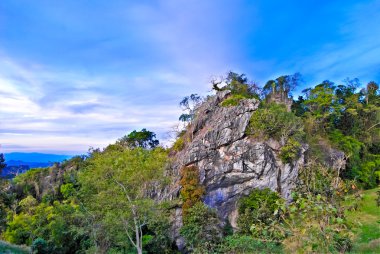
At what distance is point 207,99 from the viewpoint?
24891mm

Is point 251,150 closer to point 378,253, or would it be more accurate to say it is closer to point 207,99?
point 207,99

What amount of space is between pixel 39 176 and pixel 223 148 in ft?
69.3

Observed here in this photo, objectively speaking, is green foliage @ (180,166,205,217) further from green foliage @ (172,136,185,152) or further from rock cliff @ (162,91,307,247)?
green foliage @ (172,136,185,152)

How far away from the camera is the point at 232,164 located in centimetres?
1920

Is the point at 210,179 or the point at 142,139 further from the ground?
the point at 142,139

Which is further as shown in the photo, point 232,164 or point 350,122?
point 350,122

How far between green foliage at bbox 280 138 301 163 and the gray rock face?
0.42 m

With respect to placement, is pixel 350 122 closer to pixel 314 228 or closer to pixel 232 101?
pixel 232 101

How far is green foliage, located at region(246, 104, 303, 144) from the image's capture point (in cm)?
1983

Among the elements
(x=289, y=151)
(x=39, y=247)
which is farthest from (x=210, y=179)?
(x=39, y=247)

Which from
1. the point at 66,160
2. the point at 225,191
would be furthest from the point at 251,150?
the point at 66,160

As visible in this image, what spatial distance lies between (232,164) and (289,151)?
4058 millimetres

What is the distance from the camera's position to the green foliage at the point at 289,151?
19.2 metres

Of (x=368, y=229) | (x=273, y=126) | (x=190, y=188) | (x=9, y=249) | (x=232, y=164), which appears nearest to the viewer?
(x=9, y=249)
